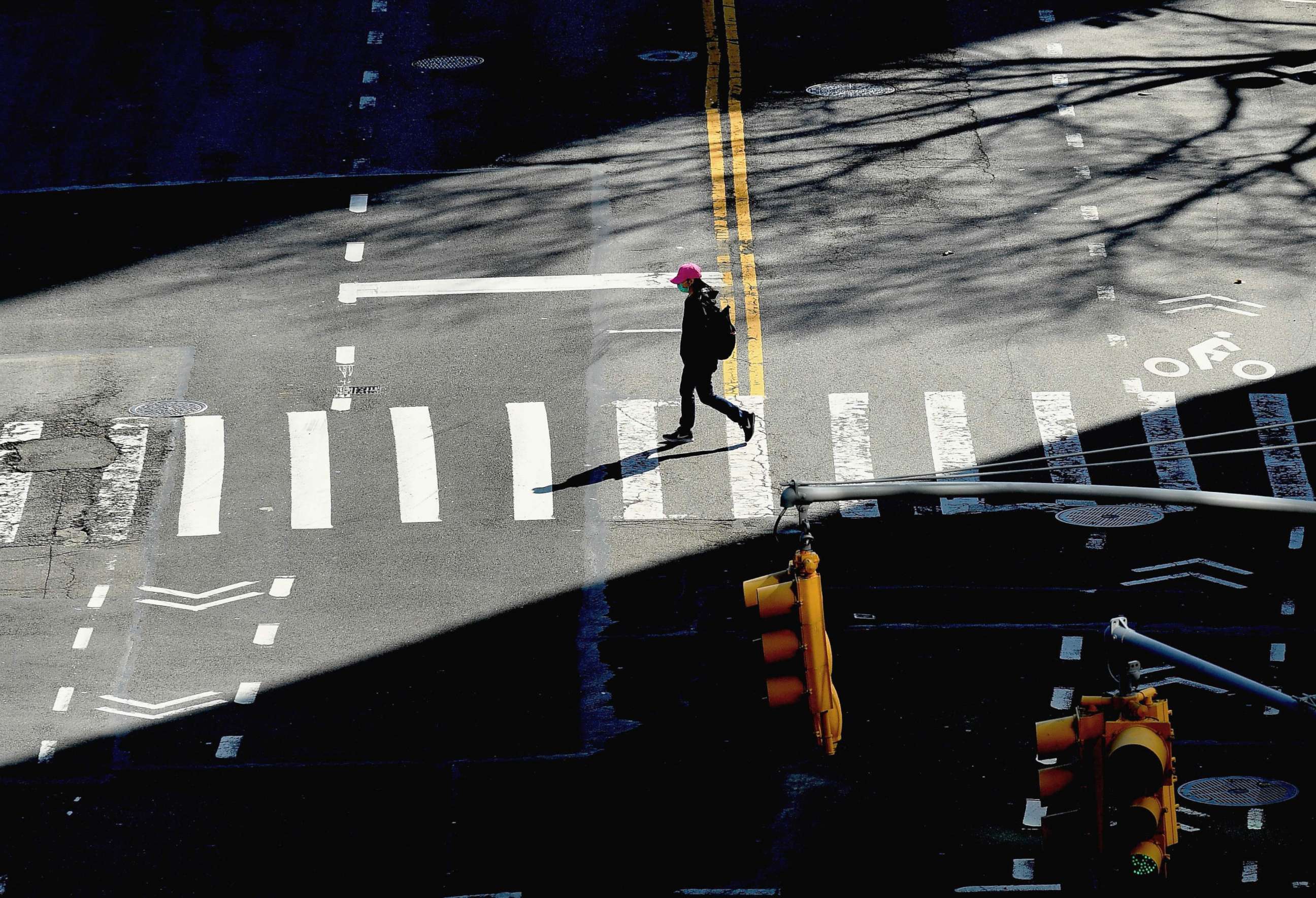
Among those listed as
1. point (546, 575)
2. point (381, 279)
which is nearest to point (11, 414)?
point (381, 279)

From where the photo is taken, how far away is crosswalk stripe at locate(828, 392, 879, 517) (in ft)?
61.6

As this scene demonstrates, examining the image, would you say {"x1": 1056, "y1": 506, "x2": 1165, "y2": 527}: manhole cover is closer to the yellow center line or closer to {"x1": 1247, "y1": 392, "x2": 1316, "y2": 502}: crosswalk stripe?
{"x1": 1247, "y1": 392, "x2": 1316, "y2": 502}: crosswalk stripe

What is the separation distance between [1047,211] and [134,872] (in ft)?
45.6

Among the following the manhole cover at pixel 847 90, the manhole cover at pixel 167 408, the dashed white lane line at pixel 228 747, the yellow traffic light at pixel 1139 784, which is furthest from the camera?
the manhole cover at pixel 847 90

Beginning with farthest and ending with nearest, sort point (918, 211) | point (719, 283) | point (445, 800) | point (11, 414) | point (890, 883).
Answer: point (918, 211), point (719, 283), point (11, 414), point (445, 800), point (890, 883)

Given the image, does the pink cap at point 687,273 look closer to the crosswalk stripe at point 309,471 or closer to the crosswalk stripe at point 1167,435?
the crosswalk stripe at point 309,471

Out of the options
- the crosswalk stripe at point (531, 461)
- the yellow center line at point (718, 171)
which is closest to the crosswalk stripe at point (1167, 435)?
the yellow center line at point (718, 171)

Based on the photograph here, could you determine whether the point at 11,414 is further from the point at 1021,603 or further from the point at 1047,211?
the point at 1047,211

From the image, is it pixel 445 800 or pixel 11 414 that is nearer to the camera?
pixel 445 800

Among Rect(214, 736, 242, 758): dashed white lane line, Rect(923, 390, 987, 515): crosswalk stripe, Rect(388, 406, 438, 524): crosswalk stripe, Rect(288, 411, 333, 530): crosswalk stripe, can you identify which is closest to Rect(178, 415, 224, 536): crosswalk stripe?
Rect(288, 411, 333, 530): crosswalk stripe

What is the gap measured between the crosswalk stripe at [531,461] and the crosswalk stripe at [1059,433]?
496 centimetres

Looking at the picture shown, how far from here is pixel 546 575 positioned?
703 inches

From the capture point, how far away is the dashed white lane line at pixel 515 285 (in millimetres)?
22078

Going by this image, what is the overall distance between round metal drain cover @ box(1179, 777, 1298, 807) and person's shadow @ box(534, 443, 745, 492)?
251 inches
